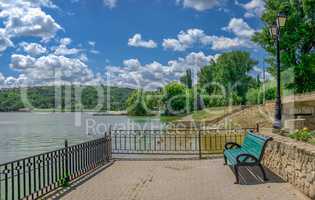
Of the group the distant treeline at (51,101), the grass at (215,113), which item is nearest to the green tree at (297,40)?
the grass at (215,113)

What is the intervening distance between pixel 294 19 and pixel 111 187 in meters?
21.3

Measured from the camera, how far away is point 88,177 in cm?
877

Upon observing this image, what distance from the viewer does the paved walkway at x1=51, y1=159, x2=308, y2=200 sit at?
6.78m

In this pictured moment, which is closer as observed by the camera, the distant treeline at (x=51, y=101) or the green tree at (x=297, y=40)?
the green tree at (x=297, y=40)

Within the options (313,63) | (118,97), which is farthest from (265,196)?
(118,97)

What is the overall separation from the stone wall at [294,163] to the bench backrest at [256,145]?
0.51 meters

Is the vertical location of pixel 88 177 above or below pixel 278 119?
below

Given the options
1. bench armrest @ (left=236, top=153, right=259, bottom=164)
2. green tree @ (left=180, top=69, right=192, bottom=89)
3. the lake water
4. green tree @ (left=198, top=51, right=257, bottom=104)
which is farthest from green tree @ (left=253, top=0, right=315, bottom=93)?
green tree @ (left=180, top=69, right=192, bottom=89)

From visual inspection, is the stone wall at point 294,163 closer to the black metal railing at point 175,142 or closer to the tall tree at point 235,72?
the black metal railing at point 175,142

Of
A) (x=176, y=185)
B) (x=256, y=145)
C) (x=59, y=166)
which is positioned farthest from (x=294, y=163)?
(x=59, y=166)

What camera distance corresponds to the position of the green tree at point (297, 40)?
24.1m

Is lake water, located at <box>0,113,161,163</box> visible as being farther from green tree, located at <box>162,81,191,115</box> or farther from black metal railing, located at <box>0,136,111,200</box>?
green tree, located at <box>162,81,191,115</box>

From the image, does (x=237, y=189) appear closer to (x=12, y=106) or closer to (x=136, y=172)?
(x=136, y=172)

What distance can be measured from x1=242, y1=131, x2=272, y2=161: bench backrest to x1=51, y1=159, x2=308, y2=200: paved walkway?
1.98 ft
